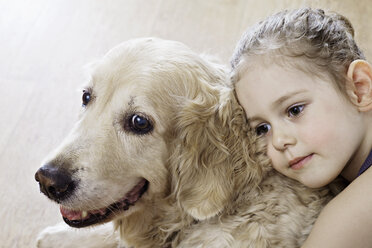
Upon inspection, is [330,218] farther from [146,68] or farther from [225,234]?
[146,68]

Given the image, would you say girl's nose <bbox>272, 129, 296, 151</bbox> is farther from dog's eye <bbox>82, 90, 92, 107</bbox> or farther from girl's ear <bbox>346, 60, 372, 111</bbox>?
dog's eye <bbox>82, 90, 92, 107</bbox>

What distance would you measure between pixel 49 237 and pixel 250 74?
107 cm

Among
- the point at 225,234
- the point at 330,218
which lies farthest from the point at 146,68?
the point at 330,218

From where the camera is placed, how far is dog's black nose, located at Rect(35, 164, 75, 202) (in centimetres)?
149

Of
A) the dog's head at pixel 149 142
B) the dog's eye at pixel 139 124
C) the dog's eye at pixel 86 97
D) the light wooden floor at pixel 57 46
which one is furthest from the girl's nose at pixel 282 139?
the light wooden floor at pixel 57 46

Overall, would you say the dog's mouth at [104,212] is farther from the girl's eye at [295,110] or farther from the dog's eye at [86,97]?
the girl's eye at [295,110]

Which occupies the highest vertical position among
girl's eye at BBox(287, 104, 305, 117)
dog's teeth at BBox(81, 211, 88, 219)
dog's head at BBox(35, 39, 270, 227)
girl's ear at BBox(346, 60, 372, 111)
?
girl's ear at BBox(346, 60, 372, 111)

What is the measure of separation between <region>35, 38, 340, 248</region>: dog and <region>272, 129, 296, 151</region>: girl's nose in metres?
0.08

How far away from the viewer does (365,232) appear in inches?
57.0

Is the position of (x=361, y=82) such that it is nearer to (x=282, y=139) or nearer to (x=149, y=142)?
(x=282, y=139)

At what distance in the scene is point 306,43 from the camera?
1583mm

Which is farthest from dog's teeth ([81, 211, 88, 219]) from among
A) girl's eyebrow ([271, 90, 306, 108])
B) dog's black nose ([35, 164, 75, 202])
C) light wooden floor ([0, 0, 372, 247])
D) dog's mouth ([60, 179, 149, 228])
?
girl's eyebrow ([271, 90, 306, 108])

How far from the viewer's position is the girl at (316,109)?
1.47 meters

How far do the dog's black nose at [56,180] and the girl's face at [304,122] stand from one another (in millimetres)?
627
